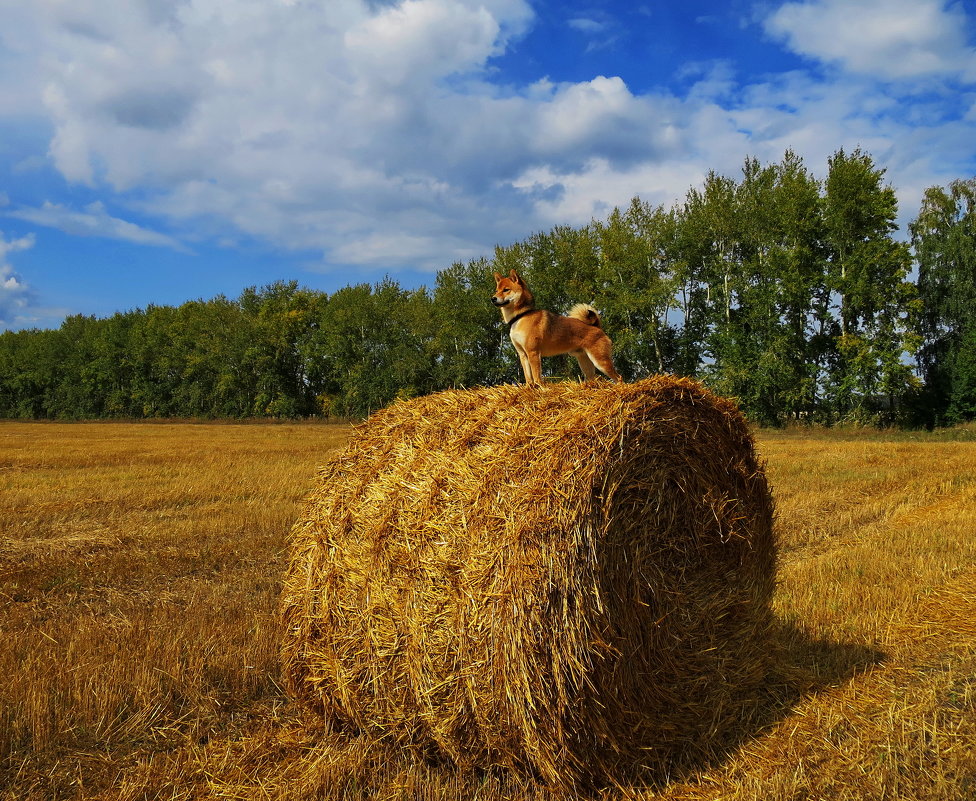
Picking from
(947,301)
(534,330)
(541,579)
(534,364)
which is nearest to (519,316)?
(534,330)

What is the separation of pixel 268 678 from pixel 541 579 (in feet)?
8.67

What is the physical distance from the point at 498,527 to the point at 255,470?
14.4m

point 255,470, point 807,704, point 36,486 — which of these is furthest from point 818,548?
point 36,486

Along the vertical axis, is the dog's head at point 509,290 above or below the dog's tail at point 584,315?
above

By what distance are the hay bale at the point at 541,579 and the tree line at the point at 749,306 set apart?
23544 mm

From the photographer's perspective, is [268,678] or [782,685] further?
[268,678]

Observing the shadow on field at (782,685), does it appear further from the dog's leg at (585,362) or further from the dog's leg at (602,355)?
the dog's leg at (585,362)

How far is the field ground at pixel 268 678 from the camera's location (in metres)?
3.71

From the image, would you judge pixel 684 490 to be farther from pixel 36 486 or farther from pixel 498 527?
pixel 36 486

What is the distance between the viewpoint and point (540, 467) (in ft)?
12.3

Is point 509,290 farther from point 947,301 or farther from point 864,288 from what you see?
point 947,301

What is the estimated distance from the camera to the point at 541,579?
11.6 feet

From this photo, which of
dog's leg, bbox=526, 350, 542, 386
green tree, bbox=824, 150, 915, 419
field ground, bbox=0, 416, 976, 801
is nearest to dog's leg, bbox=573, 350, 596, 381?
dog's leg, bbox=526, 350, 542, 386

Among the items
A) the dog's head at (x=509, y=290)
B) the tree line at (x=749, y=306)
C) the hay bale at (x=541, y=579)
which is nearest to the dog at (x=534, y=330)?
the dog's head at (x=509, y=290)
